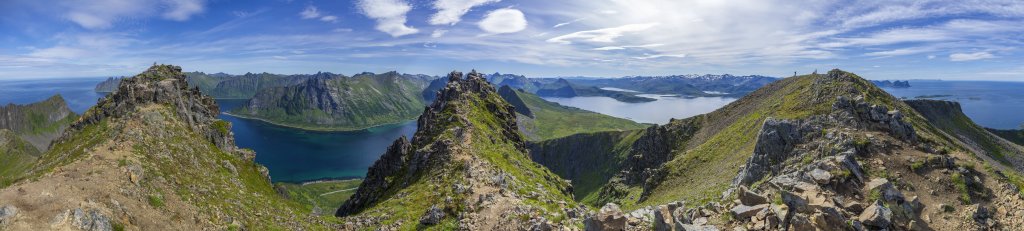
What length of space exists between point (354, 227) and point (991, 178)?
57.4m

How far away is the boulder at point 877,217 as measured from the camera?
22141 mm

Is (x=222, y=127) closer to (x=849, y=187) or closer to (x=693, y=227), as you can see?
(x=693, y=227)

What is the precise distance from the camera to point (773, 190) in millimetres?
28031

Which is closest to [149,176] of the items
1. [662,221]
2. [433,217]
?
[433,217]

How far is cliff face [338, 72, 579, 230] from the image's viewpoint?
42.9 metres

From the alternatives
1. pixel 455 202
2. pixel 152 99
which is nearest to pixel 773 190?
pixel 455 202

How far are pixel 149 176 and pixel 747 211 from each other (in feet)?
189

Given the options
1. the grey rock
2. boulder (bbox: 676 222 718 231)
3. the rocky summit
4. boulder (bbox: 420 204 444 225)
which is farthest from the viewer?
boulder (bbox: 420 204 444 225)

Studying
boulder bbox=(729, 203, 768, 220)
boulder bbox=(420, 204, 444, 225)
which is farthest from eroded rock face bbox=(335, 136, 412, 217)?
boulder bbox=(729, 203, 768, 220)

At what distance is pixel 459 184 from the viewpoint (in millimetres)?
59594

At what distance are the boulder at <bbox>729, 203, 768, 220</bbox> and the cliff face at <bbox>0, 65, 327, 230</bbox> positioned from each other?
136 ft

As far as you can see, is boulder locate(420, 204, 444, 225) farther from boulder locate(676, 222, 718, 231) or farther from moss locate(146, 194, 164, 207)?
boulder locate(676, 222, 718, 231)

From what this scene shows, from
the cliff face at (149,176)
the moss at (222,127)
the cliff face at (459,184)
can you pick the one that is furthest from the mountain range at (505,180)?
the moss at (222,127)

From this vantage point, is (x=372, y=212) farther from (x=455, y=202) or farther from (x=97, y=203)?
(x=97, y=203)
